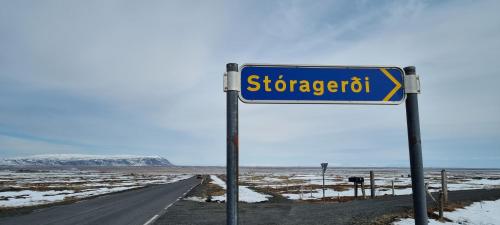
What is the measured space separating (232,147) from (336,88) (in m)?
1.30

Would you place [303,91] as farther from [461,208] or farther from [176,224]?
[461,208]

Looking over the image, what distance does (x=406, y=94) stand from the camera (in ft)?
12.8

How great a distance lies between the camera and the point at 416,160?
146 inches

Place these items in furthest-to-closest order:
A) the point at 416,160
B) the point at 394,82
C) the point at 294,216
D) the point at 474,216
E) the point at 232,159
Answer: the point at 294,216 → the point at 474,216 → the point at 394,82 → the point at 416,160 → the point at 232,159

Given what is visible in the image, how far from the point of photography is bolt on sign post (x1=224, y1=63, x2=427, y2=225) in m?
3.65

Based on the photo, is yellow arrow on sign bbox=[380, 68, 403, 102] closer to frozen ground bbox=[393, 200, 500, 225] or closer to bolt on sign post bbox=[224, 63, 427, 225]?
bolt on sign post bbox=[224, 63, 427, 225]

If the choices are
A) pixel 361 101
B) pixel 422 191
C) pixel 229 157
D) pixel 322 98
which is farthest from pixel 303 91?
pixel 422 191

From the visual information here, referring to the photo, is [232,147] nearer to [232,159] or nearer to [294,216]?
[232,159]

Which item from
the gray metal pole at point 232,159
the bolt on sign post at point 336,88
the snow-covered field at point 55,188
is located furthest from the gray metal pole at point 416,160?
the snow-covered field at point 55,188

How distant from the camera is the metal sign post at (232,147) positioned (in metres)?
3.30

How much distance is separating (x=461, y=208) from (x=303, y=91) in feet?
57.6

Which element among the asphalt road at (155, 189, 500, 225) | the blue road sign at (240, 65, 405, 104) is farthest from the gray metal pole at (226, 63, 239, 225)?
the asphalt road at (155, 189, 500, 225)

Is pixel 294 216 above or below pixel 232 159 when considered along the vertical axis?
below

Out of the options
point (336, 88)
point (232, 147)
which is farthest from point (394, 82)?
point (232, 147)
